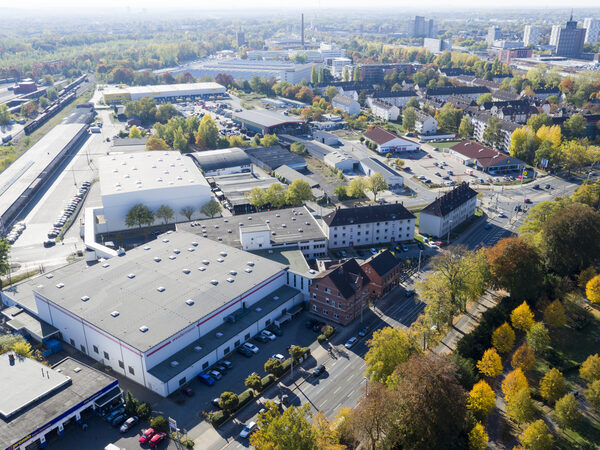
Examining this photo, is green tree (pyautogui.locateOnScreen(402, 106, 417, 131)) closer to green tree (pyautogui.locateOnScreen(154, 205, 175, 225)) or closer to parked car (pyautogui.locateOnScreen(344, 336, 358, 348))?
green tree (pyautogui.locateOnScreen(154, 205, 175, 225))

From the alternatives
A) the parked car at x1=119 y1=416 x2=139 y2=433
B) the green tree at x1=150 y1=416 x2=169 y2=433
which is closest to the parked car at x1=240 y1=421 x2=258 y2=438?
the green tree at x1=150 y1=416 x2=169 y2=433

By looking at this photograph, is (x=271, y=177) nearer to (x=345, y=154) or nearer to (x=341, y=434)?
(x=345, y=154)

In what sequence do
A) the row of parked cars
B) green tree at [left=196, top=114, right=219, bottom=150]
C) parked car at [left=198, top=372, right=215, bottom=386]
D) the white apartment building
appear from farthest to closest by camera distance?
green tree at [left=196, top=114, right=219, bottom=150]
the row of parked cars
the white apartment building
parked car at [left=198, top=372, right=215, bottom=386]

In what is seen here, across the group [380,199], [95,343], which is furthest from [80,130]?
[95,343]

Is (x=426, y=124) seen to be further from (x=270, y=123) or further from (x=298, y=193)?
(x=298, y=193)

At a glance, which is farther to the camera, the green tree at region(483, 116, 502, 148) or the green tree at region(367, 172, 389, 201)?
the green tree at region(483, 116, 502, 148)

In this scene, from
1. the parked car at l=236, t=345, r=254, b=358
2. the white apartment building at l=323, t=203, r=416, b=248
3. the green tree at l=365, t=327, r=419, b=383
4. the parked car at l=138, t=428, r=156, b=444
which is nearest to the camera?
the parked car at l=138, t=428, r=156, b=444
